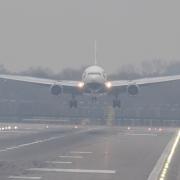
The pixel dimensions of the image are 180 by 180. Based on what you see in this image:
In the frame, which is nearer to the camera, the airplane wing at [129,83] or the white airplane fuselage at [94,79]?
the white airplane fuselage at [94,79]

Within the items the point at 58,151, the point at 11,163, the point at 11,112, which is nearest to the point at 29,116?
the point at 11,112

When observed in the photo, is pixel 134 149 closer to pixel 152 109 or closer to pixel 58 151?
pixel 58 151

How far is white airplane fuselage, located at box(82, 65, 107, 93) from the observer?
233 ft

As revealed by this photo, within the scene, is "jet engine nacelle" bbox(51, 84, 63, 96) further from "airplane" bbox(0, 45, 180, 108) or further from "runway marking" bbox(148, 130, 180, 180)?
"runway marking" bbox(148, 130, 180, 180)

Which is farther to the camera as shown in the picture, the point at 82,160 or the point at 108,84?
the point at 108,84

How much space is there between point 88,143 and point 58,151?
9101mm

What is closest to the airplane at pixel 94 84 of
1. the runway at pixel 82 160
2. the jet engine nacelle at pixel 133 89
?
the jet engine nacelle at pixel 133 89

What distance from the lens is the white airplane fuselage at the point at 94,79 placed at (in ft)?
233

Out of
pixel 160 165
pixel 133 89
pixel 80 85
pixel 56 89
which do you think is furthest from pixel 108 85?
pixel 160 165

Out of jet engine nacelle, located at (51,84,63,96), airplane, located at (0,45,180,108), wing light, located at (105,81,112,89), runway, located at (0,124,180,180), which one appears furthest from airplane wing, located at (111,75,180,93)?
runway, located at (0,124,180,180)

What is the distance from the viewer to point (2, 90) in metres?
166

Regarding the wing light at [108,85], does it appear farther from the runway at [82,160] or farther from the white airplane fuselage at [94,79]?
the runway at [82,160]

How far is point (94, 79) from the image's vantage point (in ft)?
232

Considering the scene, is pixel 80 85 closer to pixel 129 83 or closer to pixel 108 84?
pixel 108 84
